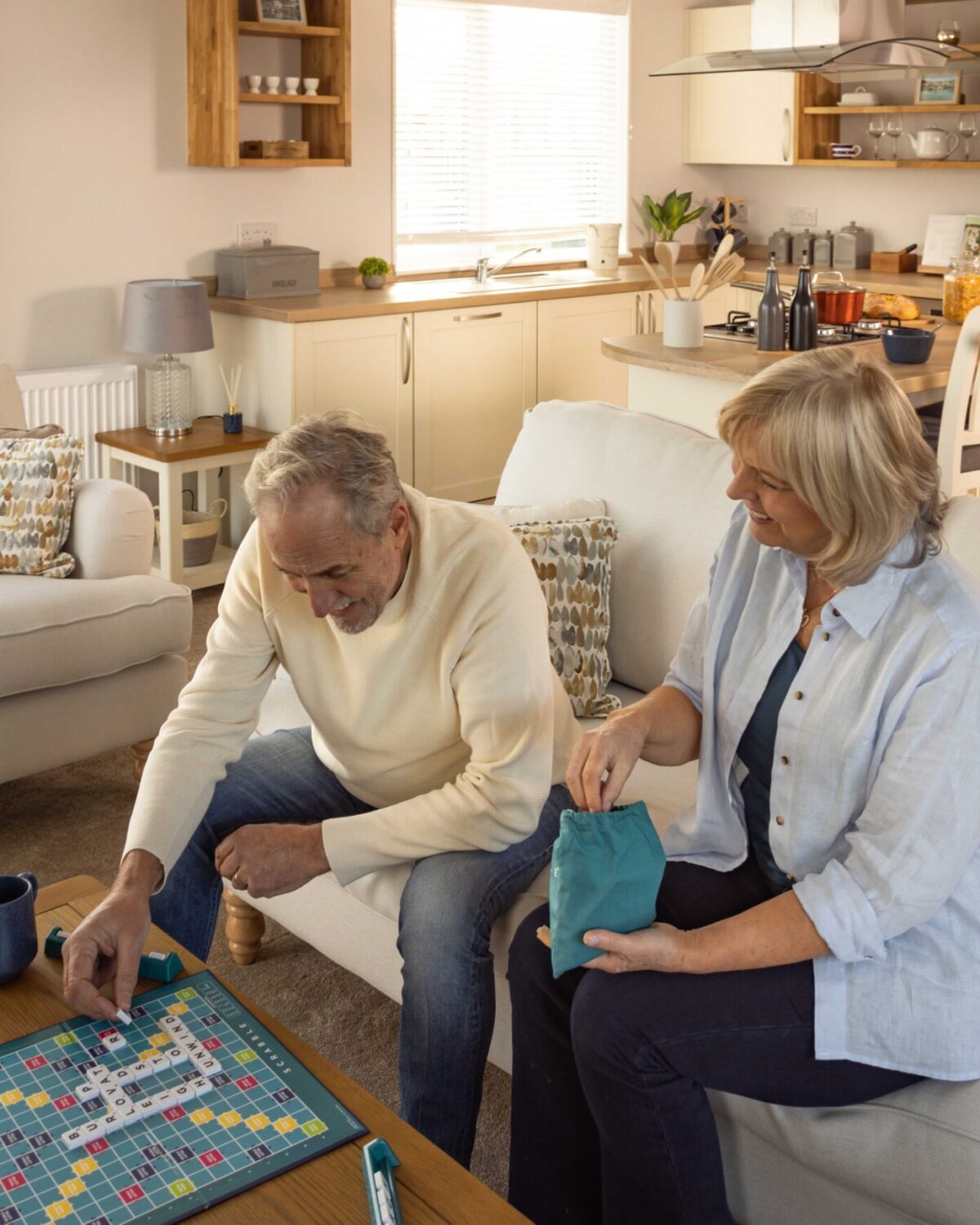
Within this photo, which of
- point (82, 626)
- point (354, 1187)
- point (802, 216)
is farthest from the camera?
point (802, 216)

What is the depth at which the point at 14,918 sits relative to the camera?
59.9 inches

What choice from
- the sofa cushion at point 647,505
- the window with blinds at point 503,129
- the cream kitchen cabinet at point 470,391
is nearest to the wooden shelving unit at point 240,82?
the window with blinds at point 503,129

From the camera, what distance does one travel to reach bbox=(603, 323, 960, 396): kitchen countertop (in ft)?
12.8

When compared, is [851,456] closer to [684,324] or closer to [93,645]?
[93,645]

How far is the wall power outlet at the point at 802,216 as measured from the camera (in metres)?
6.53

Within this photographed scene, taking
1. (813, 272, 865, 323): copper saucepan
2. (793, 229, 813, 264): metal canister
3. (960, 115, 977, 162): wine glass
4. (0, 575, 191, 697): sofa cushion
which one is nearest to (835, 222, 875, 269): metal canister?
(793, 229, 813, 264): metal canister

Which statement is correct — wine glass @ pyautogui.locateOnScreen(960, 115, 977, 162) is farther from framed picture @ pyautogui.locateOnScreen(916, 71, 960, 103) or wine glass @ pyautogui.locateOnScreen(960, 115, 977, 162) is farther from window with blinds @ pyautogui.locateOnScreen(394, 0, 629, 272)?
window with blinds @ pyautogui.locateOnScreen(394, 0, 629, 272)

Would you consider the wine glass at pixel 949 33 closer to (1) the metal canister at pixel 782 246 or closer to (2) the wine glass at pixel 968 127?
(2) the wine glass at pixel 968 127

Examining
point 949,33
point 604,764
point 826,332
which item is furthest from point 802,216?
point 604,764

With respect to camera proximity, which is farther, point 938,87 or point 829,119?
point 829,119

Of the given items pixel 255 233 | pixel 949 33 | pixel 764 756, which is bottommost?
pixel 764 756

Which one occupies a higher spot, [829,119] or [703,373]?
[829,119]

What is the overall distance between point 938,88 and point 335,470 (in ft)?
16.1

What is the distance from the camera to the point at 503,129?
6.02 meters
